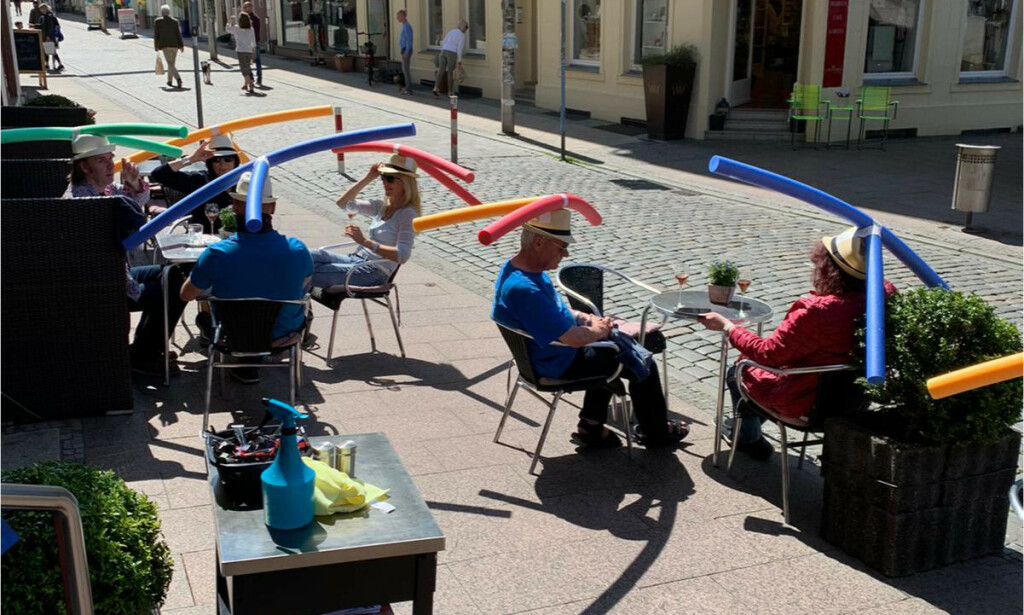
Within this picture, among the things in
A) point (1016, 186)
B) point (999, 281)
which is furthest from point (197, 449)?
point (1016, 186)

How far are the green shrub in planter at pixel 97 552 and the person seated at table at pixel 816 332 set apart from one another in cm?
304

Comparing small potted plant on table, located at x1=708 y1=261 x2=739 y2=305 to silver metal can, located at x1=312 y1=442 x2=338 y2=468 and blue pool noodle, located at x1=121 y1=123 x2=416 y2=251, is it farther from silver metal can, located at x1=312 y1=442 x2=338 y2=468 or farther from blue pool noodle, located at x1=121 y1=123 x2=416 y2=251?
silver metal can, located at x1=312 y1=442 x2=338 y2=468

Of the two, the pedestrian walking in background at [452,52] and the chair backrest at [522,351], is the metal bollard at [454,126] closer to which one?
the pedestrian walking in background at [452,52]

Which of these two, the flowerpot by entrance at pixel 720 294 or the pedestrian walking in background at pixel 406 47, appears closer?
the flowerpot by entrance at pixel 720 294

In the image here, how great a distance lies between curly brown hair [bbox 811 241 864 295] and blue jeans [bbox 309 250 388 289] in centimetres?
350

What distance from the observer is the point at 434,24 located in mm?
27922

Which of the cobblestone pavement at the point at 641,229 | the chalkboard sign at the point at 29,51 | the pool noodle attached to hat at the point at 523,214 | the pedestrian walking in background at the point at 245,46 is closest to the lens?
the pool noodle attached to hat at the point at 523,214

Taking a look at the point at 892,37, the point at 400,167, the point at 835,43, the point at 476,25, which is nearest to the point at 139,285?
the point at 400,167

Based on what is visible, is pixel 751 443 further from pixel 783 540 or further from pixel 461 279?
pixel 461 279

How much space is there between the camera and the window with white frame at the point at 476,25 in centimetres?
2603

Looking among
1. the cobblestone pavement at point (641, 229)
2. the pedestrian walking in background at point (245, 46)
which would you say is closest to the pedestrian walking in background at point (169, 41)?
the pedestrian walking in background at point (245, 46)

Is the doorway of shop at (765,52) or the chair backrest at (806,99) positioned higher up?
the doorway of shop at (765,52)

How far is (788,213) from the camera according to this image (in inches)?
518

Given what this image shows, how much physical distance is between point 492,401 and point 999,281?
561cm
